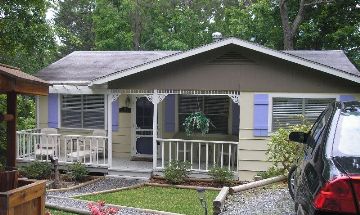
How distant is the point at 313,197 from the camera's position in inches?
113

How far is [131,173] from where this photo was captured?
13062 mm

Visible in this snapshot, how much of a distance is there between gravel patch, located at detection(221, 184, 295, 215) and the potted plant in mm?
2876

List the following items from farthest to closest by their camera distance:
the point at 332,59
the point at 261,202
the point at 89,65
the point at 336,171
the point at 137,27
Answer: the point at 137,27 → the point at 89,65 → the point at 332,59 → the point at 261,202 → the point at 336,171

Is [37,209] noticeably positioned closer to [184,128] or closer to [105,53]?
[184,128]

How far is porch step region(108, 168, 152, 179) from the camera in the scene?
1291 centimetres

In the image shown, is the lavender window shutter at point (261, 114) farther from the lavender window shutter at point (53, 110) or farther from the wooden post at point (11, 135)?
the wooden post at point (11, 135)

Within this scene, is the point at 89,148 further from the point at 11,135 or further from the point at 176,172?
the point at 11,135

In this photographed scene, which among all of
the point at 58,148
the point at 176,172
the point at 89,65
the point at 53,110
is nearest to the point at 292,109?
the point at 176,172

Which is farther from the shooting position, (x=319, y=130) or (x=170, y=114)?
(x=170, y=114)

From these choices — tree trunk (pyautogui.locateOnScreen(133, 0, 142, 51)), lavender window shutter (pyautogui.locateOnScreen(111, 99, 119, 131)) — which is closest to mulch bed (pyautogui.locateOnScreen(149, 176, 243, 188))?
lavender window shutter (pyautogui.locateOnScreen(111, 99, 119, 131))

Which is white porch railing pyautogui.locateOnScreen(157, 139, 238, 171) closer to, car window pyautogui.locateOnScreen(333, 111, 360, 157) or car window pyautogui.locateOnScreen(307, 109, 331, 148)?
car window pyautogui.locateOnScreen(307, 109, 331, 148)

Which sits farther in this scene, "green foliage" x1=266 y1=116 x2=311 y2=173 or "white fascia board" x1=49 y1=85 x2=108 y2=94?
"white fascia board" x1=49 y1=85 x2=108 y2=94

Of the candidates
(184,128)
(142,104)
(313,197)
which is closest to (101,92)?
(142,104)

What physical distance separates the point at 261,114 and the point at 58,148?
655cm
